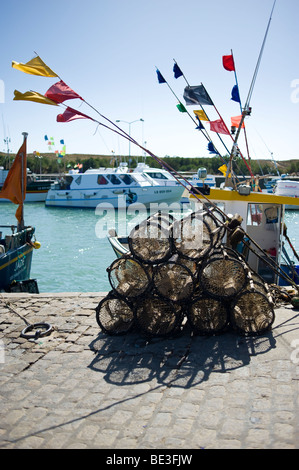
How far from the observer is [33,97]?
552 cm

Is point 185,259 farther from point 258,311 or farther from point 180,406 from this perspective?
point 180,406

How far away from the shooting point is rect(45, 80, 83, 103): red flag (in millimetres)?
5516

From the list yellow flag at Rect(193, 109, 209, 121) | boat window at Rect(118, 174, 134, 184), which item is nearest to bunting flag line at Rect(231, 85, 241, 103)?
yellow flag at Rect(193, 109, 209, 121)

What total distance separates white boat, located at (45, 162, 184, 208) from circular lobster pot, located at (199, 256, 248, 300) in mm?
26814

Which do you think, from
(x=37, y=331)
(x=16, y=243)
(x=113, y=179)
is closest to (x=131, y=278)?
(x=37, y=331)

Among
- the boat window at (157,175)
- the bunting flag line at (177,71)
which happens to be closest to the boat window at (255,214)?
the bunting flag line at (177,71)

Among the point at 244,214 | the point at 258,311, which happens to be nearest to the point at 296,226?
the point at 244,214

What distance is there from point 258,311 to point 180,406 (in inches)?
79.1

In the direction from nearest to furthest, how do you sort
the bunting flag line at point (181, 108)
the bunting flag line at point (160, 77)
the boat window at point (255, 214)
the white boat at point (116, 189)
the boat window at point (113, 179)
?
the bunting flag line at point (160, 77) < the bunting flag line at point (181, 108) < the boat window at point (255, 214) < the white boat at point (116, 189) < the boat window at point (113, 179)

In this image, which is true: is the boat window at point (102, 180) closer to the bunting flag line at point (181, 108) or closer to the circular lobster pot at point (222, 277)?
the bunting flag line at point (181, 108)

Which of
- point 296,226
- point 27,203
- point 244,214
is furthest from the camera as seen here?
point 27,203

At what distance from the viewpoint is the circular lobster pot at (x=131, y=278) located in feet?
17.2

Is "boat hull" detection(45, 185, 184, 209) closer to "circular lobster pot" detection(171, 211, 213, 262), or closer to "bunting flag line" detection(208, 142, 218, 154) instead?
"bunting flag line" detection(208, 142, 218, 154)

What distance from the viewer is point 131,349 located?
5.02 m
